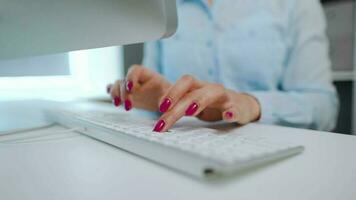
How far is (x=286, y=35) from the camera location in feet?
2.74

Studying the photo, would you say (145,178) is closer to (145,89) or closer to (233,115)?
(233,115)

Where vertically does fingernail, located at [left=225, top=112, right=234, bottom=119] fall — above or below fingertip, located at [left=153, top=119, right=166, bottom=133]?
below

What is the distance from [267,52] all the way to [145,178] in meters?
0.71

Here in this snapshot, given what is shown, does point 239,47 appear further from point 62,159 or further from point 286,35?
point 62,159

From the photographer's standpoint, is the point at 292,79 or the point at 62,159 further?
the point at 292,79

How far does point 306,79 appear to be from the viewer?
77 centimetres

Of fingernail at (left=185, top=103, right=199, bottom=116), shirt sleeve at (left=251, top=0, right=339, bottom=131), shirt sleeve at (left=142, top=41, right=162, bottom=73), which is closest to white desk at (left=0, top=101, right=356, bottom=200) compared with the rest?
fingernail at (left=185, top=103, right=199, bottom=116)

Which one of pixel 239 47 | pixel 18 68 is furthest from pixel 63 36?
pixel 239 47

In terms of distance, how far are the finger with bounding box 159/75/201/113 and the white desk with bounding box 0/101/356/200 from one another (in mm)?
99

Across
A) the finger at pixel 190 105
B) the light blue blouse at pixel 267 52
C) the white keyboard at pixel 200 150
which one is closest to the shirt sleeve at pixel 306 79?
the light blue blouse at pixel 267 52

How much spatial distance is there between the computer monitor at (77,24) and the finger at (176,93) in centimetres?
11

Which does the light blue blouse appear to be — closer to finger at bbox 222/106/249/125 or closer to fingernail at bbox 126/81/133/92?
finger at bbox 222/106/249/125

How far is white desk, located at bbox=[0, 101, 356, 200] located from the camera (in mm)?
190

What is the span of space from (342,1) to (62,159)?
1.54 meters
